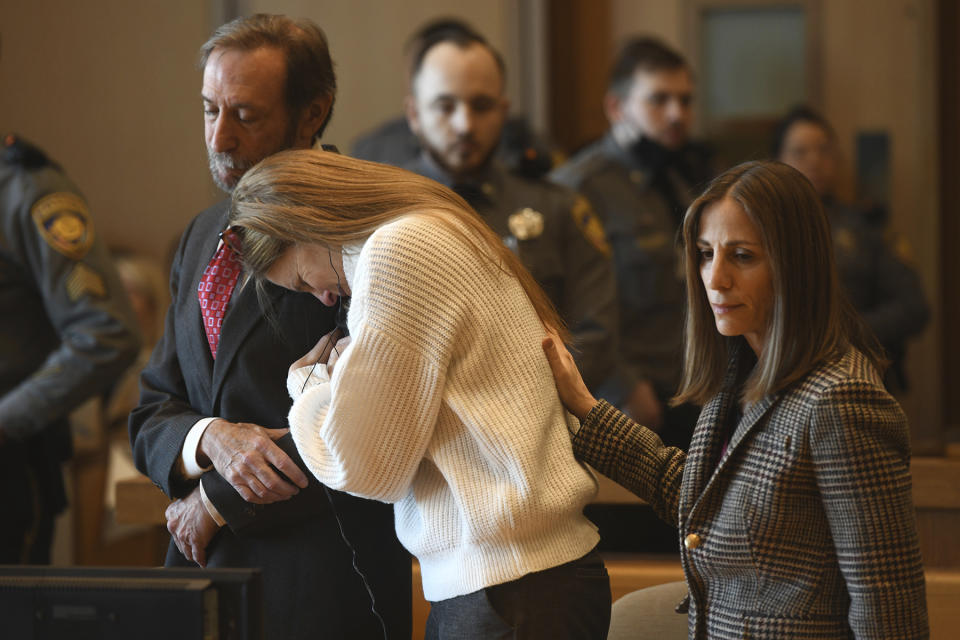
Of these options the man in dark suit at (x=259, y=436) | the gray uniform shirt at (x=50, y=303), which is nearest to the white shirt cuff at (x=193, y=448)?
the man in dark suit at (x=259, y=436)

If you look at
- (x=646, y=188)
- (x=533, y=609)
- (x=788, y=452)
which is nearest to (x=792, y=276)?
(x=788, y=452)

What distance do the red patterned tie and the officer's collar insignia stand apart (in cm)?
118

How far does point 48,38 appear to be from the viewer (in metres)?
4.48

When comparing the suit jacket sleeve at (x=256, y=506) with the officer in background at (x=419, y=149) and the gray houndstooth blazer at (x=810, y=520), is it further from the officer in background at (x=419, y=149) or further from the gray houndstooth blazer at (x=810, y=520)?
the officer in background at (x=419, y=149)

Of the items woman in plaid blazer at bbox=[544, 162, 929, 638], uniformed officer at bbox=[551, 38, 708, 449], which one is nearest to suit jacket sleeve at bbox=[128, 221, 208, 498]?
woman in plaid blazer at bbox=[544, 162, 929, 638]

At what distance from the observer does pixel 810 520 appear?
54.1 inches

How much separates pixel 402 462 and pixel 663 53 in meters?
2.32

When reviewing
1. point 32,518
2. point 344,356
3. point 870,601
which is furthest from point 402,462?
point 32,518

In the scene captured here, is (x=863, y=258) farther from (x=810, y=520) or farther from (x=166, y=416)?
(x=166, y=416)

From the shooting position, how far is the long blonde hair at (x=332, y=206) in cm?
141

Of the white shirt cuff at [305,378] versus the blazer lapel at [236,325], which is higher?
the blazer lapel at [236,325]

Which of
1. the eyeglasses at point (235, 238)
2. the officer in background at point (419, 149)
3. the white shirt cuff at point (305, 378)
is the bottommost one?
the white shirt cuff at point (305, 378)

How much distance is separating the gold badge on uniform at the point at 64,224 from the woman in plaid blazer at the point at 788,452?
134 centimetres

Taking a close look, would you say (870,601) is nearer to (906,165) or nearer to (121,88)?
(906,165)
